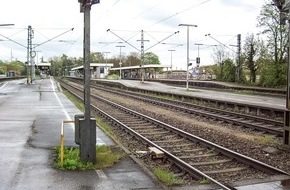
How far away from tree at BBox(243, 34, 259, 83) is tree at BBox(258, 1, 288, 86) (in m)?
3.87

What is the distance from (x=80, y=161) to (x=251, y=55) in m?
47.8

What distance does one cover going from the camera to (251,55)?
174 feet

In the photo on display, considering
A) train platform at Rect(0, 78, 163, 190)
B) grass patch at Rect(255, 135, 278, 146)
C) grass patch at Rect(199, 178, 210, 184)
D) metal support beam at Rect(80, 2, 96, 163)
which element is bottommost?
grass patch at Rect(255, 135, 278, 146)

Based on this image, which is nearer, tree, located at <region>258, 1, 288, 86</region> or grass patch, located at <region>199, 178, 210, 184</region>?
grass patch, located at <region>199, 178, 210, 184</region>

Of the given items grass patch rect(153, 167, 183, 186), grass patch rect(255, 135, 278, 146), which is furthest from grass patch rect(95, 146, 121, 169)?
grass patch rect(255, 135, 278, 146)

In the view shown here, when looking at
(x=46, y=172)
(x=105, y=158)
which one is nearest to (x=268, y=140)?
(x=105, y=158)

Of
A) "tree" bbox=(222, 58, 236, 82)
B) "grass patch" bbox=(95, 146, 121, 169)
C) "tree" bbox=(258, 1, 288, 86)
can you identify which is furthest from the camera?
"tree" bbox=(222, 58, 236, 82)

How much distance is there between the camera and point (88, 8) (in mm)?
7945

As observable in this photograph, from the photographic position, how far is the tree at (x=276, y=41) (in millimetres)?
43938

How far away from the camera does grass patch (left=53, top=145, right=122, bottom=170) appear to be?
7.87 metres

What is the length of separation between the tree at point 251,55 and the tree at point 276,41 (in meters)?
3.87

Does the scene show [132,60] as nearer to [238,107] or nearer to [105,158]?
[238,107]

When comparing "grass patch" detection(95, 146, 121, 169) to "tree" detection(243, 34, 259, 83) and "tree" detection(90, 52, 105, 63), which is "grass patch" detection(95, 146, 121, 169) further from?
"tree" detection(90, 52, 105, 63)

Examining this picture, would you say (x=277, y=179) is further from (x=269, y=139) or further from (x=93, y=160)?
(x=269, y=139)
